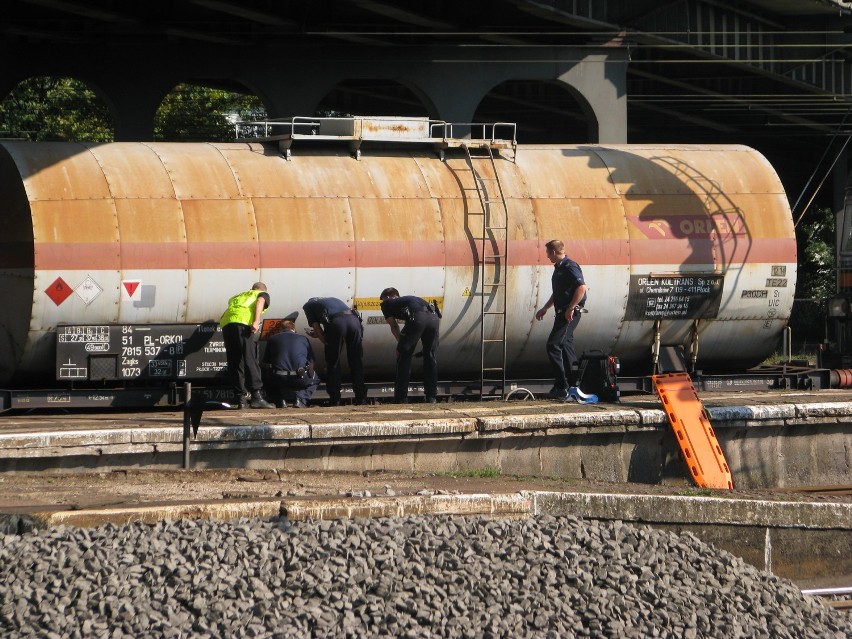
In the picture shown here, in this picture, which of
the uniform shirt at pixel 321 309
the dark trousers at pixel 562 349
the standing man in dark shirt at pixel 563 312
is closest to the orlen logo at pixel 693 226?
the standing man in dark shirt at pixel 563 312

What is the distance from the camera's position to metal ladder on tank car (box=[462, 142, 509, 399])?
17.2 metres

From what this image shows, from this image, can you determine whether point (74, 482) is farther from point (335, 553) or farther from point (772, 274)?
point (772, 274)

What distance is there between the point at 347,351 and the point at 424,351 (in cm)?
104

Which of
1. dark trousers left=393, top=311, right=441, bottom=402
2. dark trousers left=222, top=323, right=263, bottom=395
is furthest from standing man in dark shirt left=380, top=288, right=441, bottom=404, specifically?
dark trousers left=222, top=323, right=263, bottom=395

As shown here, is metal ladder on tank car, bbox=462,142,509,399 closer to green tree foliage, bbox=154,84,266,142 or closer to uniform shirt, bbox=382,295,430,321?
uniform shirt, bbox=382,295,430,321

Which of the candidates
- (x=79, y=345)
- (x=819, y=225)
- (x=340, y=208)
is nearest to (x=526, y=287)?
(x=340, y=208)

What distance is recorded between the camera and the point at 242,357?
15.8 m

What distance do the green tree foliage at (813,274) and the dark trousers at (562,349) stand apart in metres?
15.8

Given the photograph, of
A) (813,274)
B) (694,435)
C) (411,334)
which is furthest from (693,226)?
(813,274)

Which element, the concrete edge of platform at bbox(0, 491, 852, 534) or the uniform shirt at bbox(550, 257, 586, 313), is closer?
the concrete edge of platform at bbox(0, 491, 852, 534)

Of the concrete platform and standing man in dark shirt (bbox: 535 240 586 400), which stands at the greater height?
standing man in dark shirt (bbox: 535 240 586 400)

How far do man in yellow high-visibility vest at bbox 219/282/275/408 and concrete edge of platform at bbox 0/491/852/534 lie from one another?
5498 mm

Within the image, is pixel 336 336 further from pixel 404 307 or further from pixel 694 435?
pixel 694 435

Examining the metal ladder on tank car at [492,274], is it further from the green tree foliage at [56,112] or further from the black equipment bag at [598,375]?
the green tree foliage at [56,112]
